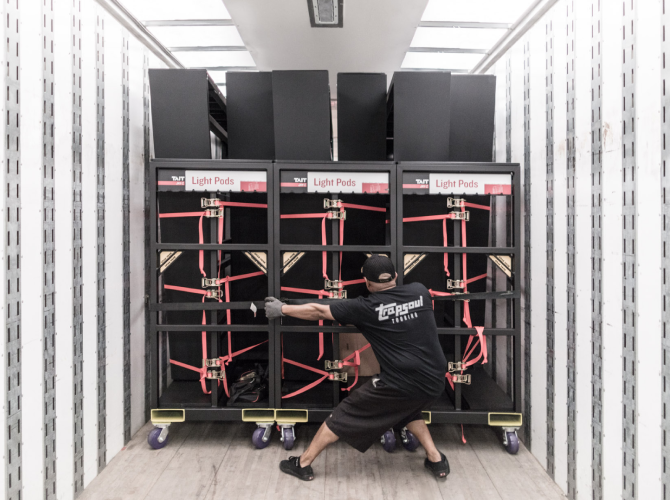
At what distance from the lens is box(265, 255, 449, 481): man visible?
2.00m

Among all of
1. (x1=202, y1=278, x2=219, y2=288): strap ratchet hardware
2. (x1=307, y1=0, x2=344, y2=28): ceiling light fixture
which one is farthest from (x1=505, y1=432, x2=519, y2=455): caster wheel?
(x1=307, y1=0, x2=344, y2=28): ceiling light fixture

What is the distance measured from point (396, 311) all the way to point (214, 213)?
1.31 metres

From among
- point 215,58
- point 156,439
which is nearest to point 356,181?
point 215,58

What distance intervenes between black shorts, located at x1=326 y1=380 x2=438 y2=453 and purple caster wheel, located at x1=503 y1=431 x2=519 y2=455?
0.70 meters

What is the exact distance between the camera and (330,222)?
2.50 meters

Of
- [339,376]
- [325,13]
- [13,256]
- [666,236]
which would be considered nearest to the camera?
[666,236]

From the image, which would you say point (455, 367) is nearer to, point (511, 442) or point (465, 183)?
point (511, 442)

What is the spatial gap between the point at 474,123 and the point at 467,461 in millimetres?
2261

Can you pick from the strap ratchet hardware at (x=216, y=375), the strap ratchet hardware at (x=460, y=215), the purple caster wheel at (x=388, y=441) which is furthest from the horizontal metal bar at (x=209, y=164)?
the purple caster wheel at (x=388, y=441)

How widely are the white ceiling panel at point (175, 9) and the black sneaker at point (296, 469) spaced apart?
286 centimetres

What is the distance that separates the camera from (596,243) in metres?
1.74

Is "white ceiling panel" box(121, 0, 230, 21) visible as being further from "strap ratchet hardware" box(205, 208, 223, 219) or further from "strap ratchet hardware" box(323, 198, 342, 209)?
"strap ratchet hardware" box(323, 198, 342, 209)

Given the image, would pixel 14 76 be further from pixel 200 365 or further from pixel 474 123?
pixel 474 123

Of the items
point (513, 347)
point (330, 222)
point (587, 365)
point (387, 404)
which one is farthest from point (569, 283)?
point (330, 222)
